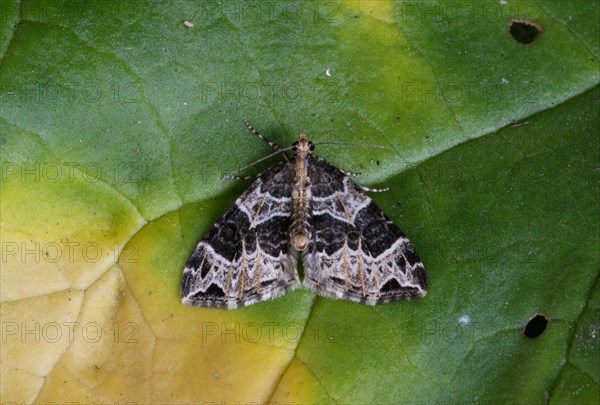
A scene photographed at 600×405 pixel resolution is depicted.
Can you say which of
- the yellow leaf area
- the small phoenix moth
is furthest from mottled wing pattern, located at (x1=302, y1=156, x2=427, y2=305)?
the yellow leaf area

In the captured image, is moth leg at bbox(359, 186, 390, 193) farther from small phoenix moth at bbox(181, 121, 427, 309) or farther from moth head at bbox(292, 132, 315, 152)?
moth head at bbox(292, 132, 315, 152)

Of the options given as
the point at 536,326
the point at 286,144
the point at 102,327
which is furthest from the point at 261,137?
the point at 536,326

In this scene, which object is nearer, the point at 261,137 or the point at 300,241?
the point at 261,137

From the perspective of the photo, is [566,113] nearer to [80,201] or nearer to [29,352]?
[80,201]

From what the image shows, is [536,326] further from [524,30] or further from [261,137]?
[261,137]

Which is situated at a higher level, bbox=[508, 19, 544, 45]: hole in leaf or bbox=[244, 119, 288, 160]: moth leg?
bbox=[508, 19, 544, 45]: hole in leaf

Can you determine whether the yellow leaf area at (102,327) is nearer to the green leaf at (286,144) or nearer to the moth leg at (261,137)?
the green leaf at (286,144)

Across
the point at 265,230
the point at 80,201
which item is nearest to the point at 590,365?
the point at 265,230
